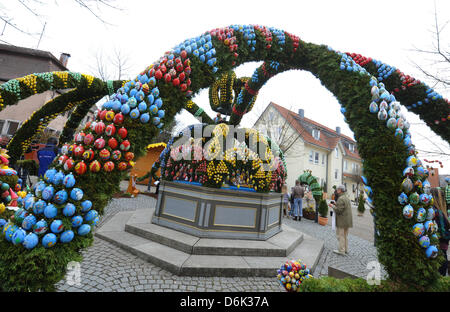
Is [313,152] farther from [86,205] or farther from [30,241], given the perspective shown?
[30,241]

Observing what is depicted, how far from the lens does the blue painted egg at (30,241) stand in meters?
1.23

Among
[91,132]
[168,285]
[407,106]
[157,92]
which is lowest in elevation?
[168,285]

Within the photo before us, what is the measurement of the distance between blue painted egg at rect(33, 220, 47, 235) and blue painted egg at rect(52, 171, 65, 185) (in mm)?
244

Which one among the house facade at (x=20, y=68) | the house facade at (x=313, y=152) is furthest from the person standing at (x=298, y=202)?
the house facade at (x=20, y=68)

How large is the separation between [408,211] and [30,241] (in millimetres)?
2905

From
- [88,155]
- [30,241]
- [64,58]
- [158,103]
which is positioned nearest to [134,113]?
[158,103]

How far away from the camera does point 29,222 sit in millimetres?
1253

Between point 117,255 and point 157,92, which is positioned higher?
point 157,92

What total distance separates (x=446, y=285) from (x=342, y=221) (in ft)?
13.9

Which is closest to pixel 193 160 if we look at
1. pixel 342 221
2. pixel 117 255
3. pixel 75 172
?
pixel 117 255

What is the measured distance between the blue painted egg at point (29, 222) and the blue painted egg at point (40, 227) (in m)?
0.03

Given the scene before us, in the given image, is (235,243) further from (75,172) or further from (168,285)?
(75,172)
